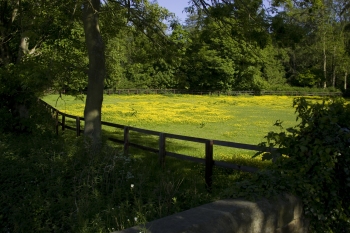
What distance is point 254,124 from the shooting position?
2423 cm

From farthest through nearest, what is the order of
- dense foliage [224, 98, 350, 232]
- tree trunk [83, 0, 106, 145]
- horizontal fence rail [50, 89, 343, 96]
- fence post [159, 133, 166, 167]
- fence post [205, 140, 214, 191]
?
horizontal fence rail [50, 89, 343, 96], tree trunk [83, 0, 106, 145], fence post [159, 133, 166, 167], fence post [205, 140, 214, 191], dense foliage [224, 98, 350, 232]

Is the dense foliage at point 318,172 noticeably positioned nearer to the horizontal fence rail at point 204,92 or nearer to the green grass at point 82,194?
the green grass at point 82,194

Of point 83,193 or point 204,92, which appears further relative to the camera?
point 204,92

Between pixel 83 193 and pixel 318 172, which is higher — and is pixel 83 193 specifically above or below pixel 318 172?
below

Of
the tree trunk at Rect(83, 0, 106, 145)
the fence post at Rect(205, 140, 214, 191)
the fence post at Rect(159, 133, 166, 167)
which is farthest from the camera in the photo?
the tree trunk at Rect(83, 0, 106, 145)

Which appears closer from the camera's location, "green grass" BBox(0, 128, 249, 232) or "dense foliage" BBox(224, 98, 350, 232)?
"dense foliage" BBox(224, 98, 350, 232)

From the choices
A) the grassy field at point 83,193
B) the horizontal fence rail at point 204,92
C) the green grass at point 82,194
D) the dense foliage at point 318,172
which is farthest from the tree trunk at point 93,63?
the horizontal fence rail at point 204,92

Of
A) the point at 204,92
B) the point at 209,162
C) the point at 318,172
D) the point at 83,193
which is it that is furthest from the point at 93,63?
the point at 204,92

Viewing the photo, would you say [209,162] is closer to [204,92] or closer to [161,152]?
[161,152]

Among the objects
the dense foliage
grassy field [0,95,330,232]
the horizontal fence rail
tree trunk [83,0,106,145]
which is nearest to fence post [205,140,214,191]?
grassy field [0,95,330,232]

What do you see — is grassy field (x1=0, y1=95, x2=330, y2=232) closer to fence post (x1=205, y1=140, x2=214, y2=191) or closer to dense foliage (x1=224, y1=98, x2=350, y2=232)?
fence post (x1=205, y1=140, x2=214, y2=191)

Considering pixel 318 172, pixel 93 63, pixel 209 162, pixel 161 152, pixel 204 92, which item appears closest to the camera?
pixel 318 172

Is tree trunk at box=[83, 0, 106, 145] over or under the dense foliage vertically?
over

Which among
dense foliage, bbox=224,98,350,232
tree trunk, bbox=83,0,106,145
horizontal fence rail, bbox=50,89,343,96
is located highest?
tree trunk, bbox=83,0,106,145
